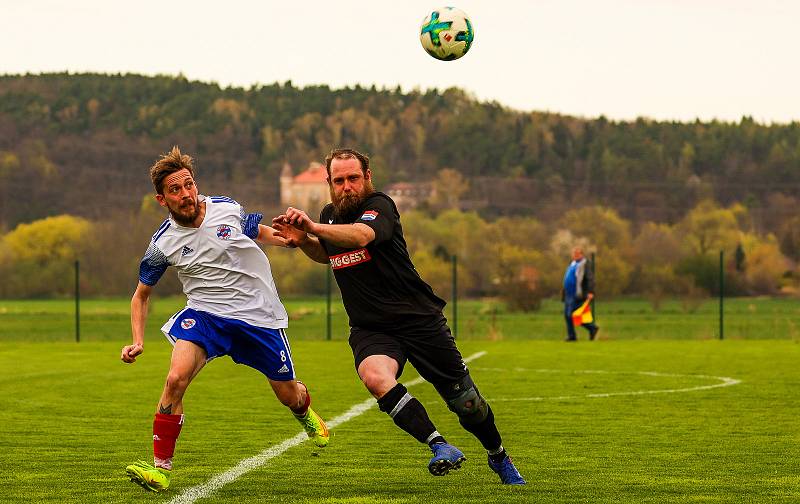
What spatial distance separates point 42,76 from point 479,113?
43188 mm

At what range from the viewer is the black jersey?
8047 millimetres

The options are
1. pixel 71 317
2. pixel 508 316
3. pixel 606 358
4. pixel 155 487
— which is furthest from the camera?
pixel 71 317

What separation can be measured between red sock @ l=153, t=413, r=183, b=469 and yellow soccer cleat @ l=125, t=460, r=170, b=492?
25 cm

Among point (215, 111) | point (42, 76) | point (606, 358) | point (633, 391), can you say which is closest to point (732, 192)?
point (215, 111)

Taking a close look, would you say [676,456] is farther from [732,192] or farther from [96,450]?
[732,192]

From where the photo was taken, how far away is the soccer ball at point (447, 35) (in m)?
13.4

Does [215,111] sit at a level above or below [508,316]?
above

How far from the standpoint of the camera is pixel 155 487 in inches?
309

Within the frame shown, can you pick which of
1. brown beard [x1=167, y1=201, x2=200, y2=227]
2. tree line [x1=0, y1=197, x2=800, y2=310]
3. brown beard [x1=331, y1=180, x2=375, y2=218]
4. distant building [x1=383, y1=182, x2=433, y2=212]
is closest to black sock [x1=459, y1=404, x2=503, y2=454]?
brown beard [x1=331, y1=180, x2=375, y2=218]

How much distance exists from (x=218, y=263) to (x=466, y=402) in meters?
1.81

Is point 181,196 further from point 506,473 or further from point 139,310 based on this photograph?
point 506,473

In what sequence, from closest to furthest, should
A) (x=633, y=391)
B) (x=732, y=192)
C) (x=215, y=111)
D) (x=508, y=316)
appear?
(x=633, y=391) < (x=508, y=316) < (x=732, y=192) < (x=215, y=111)

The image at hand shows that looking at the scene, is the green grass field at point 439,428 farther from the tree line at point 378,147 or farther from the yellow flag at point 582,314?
the tree line at point 378,147

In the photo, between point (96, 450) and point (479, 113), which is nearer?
point (96, 450)
